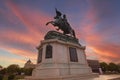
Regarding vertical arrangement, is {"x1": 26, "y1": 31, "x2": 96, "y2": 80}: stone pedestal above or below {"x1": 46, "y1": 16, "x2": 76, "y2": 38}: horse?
below

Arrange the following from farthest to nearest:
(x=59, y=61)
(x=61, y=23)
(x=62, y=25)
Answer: (x=62, y=25)
(x=61, y=23)
(x=59, y=61)

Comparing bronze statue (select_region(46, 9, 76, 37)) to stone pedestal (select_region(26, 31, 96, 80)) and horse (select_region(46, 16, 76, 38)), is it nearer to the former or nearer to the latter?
horse (select_region(46, 16, 76, 38))

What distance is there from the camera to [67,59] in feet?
52.5

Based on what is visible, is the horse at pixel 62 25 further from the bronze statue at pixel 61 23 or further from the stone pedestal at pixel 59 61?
the stone pedestal at pixel 59 61

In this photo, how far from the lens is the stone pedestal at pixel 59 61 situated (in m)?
13.8

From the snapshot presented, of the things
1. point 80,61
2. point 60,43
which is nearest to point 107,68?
point 80,61

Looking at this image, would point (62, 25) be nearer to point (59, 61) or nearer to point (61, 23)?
point (61, 23)

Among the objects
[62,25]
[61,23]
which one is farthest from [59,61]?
[61,23]

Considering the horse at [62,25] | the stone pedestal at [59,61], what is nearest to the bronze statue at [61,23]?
the horse at [62,25]

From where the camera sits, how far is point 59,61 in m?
14.9

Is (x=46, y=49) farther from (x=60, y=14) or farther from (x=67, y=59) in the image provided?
(x=60, y=14)

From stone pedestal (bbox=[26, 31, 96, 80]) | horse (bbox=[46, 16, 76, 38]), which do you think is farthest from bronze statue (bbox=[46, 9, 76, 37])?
stone pedestal (bbox=[26, 31, 96, 80])

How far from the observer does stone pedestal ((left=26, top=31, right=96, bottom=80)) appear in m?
13.8

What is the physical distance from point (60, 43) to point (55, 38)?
0.96 meters
